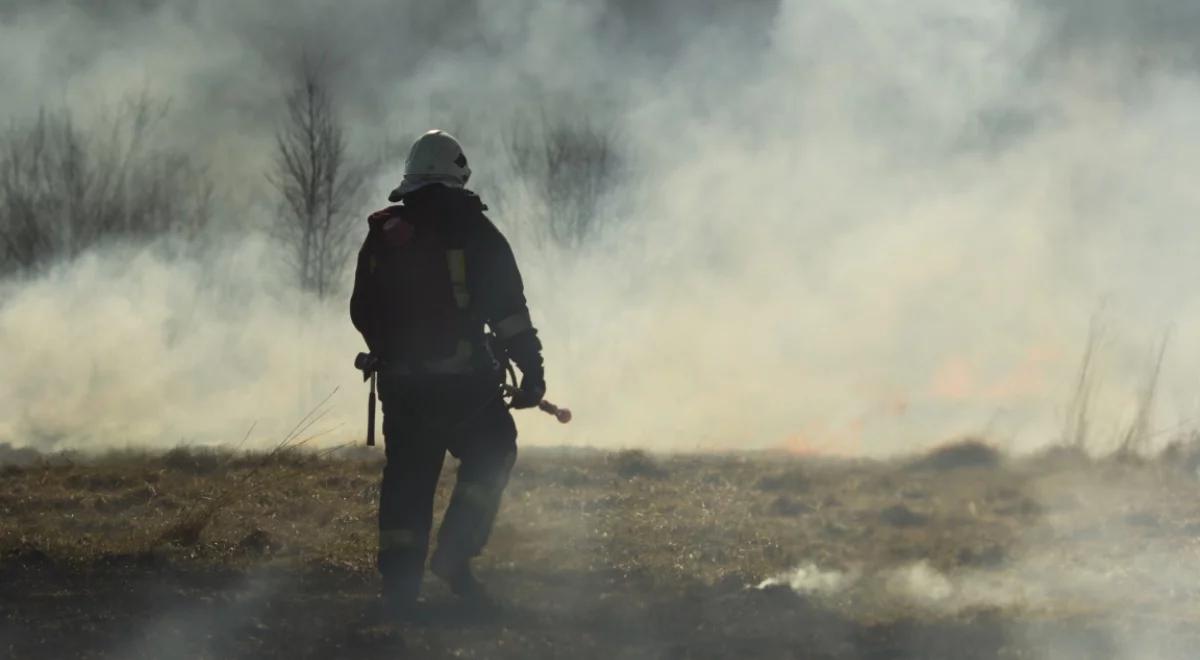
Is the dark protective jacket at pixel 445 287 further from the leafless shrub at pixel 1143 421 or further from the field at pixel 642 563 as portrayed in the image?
the leafless shrub at pixel 1143 421

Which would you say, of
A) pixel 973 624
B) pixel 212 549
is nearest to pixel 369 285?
pixel 212 549

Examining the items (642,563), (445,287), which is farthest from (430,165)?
(642,563)

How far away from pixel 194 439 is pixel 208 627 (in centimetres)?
1122

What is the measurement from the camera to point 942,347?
51.5 ft

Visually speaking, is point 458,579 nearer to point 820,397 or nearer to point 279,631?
point 279,631

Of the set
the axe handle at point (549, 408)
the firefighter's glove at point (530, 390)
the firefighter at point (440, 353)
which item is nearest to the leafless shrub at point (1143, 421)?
the axe handle at point (549, 408)

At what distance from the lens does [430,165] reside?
6.12m

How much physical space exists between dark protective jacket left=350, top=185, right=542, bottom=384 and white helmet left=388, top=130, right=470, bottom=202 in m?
0.05

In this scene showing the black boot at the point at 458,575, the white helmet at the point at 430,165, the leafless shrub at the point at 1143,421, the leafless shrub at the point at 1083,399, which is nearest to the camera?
the black boot at the point at 458,575

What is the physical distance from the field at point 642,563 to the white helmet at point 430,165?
1818 millimetres

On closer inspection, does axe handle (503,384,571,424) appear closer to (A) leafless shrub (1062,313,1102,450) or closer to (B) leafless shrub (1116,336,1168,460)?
(B) leafless shrub (1116,336,1168,460)

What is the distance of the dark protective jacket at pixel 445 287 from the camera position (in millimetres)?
6016

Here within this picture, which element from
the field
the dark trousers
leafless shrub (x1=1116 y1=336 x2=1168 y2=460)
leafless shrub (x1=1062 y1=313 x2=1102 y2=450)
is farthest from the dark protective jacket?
leafless shrub (x1=1062 y1=313 x2=1102 y2=450)

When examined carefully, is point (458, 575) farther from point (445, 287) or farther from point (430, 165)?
point (430, 165)
